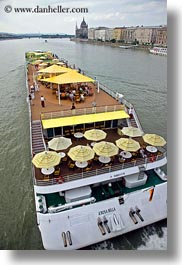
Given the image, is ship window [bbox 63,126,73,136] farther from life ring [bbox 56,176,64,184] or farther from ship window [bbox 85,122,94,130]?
life ring [bbox 56,176,64,184]

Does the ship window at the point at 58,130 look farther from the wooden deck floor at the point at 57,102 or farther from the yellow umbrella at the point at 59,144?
the yellow umbrella at the point at 59,144

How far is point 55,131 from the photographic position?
35.8 feet

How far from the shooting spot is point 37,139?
1027 centimetres

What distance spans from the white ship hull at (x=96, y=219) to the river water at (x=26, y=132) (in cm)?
51

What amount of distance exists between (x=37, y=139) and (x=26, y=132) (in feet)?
17.9

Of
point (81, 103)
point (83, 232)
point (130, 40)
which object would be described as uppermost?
point (130, 40)

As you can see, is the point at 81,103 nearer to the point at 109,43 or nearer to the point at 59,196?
the point at 59,196

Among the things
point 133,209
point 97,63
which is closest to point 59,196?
point 133,209

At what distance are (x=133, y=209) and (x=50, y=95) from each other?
944 cm

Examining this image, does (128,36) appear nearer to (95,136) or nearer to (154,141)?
(154,141)

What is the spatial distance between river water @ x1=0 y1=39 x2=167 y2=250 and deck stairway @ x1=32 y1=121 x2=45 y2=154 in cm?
212

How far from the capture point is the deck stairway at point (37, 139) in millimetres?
9844

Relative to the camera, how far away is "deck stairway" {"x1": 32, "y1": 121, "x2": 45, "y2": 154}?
9844 mm

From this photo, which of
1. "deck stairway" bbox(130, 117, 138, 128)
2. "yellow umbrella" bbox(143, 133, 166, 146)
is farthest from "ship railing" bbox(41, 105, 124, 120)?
"yellow umbrella" bbox(143, 133, 166, 146)
